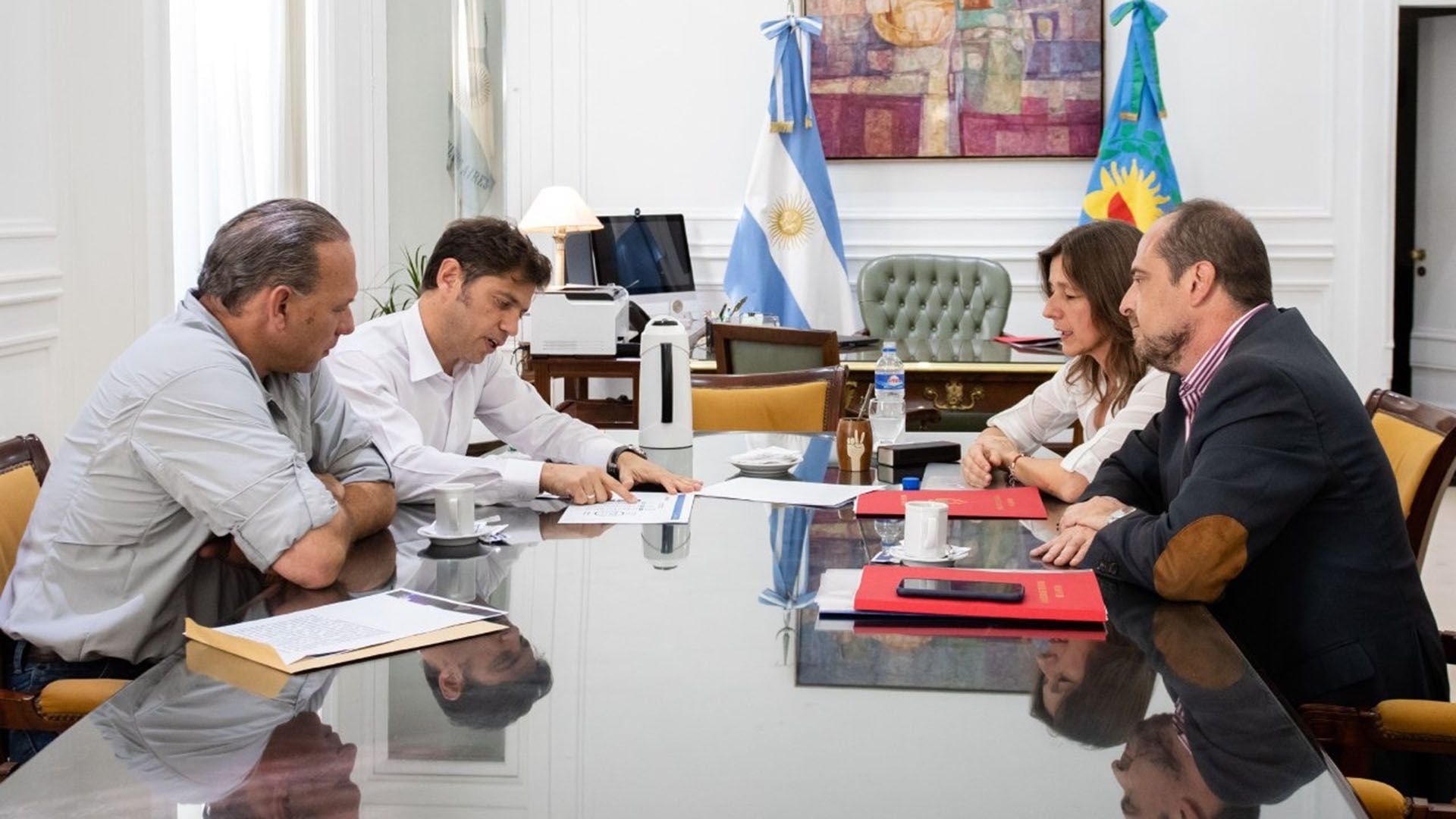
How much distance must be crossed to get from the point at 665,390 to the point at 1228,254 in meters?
1.30

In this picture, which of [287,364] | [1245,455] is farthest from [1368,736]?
[287,364]

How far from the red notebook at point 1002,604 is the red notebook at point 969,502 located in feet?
1.32

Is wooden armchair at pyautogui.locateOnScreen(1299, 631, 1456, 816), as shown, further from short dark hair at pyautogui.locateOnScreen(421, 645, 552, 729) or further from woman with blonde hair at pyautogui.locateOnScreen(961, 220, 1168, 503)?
short dark hair at pyautogui.locateOnScreen(421, 645, 552, 729)

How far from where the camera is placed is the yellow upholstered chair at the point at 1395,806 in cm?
155

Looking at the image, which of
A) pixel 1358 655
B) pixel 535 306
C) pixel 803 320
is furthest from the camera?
pixel 803 320

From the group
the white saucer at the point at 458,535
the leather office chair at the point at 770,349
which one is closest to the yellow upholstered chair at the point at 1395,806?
the white saucer at the point at 458,535

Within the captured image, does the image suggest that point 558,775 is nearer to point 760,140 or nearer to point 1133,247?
point 1133,247

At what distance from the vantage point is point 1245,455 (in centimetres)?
186

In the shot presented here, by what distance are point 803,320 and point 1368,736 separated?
15.4 feet

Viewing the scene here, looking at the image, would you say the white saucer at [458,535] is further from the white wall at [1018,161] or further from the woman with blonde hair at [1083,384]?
the white wall at [1018,161]

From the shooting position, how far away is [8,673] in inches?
79.7

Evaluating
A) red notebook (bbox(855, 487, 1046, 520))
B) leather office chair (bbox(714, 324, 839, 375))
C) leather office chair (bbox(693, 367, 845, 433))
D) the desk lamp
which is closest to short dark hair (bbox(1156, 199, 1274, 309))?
red notebook (bbox(855, 487, 1046, 520))

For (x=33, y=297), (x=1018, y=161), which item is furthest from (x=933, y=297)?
(x=33, y=297)

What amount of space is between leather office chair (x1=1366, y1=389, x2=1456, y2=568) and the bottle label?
108 centimetres
